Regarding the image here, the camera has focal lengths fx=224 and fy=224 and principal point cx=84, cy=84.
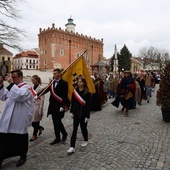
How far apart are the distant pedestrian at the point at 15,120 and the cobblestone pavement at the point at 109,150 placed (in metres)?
0.33

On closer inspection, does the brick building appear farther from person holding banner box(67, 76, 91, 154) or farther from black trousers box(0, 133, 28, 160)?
black trousers box(0, 133, 28, 160)

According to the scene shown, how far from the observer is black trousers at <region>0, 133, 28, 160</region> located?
13.8 ft

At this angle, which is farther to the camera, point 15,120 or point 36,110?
point 36,110

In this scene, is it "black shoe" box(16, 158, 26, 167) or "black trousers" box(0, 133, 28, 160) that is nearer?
"black trousers" box(0, 133, 28, 160)

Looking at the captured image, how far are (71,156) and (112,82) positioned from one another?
37.1 ft

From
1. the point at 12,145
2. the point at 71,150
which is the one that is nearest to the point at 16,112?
the point at 12,145

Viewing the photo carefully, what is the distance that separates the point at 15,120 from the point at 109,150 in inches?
89.3

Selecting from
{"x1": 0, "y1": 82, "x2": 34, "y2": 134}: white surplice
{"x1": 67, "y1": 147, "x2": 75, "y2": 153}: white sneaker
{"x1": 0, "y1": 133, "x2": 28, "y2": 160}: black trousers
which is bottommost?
{"x1": 67, "y1": 147, "x2": 75, "y2": 153}: white sneaker

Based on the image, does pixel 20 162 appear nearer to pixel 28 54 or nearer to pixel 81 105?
pixel 81 105

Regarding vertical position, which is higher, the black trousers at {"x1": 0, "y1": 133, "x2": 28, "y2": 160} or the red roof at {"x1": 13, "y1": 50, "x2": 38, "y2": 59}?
the red roof at {"x1": 13, "y1": 50, "x2": 38, "y2": 59}

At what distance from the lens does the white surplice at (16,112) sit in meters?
4.13

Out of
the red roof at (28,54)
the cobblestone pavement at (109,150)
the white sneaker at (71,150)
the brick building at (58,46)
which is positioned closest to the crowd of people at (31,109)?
the white sneaker at (71,150)

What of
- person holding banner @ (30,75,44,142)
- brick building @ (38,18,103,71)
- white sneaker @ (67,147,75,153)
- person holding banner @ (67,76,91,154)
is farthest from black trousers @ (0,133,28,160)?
brick building @ (38,18,103,71)

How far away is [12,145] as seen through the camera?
170 inches
